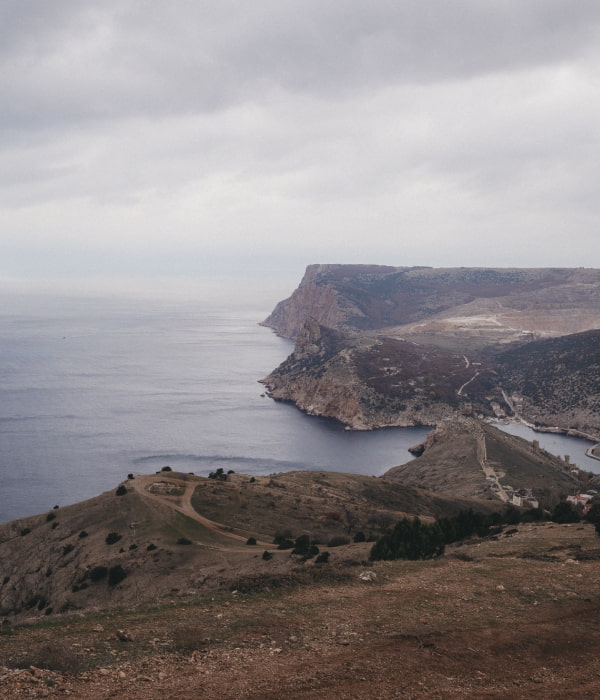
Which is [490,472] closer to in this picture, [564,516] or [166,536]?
[564,516]

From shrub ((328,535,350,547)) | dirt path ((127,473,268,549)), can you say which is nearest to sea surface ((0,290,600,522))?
dirt path ((127,473,268,549))

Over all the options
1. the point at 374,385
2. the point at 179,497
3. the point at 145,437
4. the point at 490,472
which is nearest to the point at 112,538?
the point at 179,497

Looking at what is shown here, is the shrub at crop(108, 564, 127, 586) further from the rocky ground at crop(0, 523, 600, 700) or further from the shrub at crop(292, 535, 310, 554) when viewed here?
the rocky ground at crop(0, 523, 600, 700)

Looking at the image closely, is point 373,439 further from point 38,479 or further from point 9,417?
point 9,417

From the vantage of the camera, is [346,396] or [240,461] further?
[346,396]

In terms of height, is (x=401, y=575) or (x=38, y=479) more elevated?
(x=401, y=575)

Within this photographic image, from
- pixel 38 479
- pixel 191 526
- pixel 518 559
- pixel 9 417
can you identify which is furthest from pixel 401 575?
pixel 9 417
